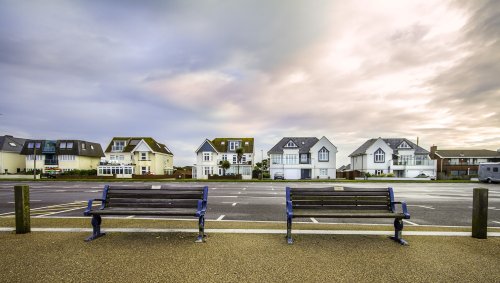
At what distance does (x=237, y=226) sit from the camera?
7.27 meters

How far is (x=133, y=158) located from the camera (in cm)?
5881

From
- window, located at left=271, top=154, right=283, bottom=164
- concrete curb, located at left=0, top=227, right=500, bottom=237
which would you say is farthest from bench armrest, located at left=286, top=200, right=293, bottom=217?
window, located at left=271, top=154, right=283, bottom=164

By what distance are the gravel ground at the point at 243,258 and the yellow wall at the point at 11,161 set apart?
Answer: 3052 inches

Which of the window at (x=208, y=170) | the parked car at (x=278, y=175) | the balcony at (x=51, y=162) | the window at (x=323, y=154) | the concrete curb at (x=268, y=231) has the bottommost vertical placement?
the parked car at (x=278, y=175)

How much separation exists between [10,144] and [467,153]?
12011cm

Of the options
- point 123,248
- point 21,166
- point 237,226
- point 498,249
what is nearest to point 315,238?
point 237,226

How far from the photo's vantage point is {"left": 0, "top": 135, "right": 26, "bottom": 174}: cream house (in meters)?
63.6

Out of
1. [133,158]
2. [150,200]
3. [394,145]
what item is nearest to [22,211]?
[150,200]

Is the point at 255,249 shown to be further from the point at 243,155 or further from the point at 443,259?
the point at 243,155

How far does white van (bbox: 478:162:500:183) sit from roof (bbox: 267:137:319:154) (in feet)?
87.3

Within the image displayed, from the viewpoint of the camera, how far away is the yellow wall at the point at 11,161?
208 ft

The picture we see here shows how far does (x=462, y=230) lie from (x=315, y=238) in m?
4.18

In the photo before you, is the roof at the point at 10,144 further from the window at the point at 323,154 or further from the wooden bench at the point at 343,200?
the wooden bench at the point at 343,200

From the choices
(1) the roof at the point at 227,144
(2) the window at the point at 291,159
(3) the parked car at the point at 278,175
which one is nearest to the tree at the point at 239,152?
(1) the roof at the point at 227,144
